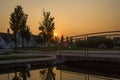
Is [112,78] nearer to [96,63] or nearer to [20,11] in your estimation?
[96,63]

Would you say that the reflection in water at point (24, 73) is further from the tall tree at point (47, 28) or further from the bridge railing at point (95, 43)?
the tall tree at point (47, 28)

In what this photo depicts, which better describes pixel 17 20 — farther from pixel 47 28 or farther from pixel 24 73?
pixel 24 73

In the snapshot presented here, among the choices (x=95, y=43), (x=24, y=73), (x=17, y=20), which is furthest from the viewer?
(x=17, y=20)

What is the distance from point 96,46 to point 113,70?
1590cm

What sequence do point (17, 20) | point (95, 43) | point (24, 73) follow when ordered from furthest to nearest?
point (17, 20) < point (95, 43) < point (24, 73)

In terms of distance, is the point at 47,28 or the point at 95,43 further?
the point at 47,28

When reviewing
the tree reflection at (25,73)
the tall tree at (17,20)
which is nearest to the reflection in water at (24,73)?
the tree reflection at (25,73)

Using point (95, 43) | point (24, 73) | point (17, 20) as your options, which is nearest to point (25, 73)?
point (24, 73)

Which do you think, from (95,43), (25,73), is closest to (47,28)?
(95,43)

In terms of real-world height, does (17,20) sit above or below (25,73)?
above

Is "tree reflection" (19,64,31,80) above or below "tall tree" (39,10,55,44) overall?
below

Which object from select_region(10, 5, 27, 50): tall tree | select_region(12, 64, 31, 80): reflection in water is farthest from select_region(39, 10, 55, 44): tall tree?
select_region(12, 64, 31, 80): reflection in water

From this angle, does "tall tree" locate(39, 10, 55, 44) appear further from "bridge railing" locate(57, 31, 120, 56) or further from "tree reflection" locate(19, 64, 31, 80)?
"tree reflection" locate(19, 64, 31, 80)

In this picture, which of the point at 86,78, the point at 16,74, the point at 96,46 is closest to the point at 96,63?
the point at 86,78
